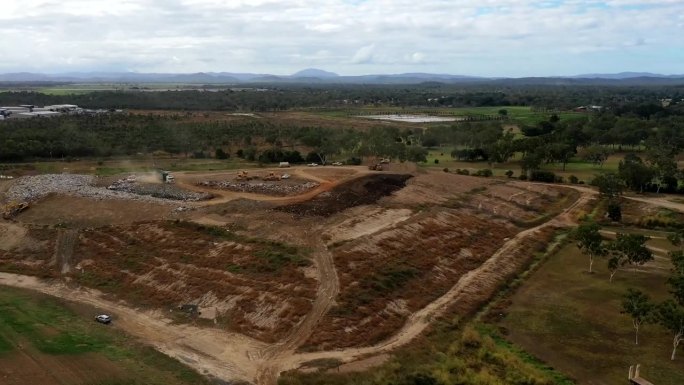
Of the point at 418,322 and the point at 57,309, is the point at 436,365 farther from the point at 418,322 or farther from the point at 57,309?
the point at 57,309

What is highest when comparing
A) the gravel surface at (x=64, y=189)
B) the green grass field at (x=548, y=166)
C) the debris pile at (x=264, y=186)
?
the debris pile at (x=264, y=186)

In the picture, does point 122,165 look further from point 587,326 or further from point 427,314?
point 587,326

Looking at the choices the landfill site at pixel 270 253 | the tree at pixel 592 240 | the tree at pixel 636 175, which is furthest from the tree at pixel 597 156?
the tree at pixel 592 240

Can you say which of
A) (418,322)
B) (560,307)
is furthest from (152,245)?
(560,307)

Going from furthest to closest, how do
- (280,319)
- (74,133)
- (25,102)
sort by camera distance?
(25,102), (74,133), (280,319)

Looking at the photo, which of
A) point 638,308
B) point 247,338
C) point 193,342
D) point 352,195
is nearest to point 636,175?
point 352,195

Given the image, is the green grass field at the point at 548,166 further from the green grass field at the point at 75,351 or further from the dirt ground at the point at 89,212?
the green grass field at the point at 75,351

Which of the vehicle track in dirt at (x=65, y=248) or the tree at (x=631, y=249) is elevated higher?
the tree at (x=631, y=249)
